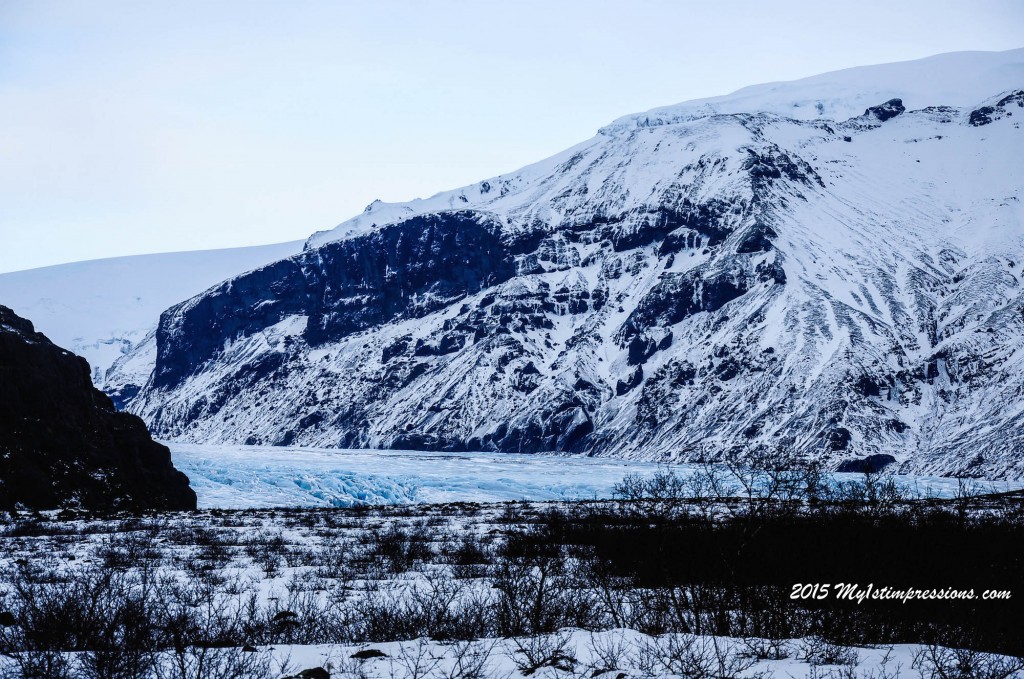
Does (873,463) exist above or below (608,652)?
below

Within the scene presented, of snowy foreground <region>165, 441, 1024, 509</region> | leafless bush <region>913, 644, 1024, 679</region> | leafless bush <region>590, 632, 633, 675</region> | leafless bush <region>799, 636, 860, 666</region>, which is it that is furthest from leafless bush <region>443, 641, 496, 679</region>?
snowy foreground <region>165, 441, 1024, 509</region>

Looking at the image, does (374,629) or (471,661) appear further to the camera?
(374,629)

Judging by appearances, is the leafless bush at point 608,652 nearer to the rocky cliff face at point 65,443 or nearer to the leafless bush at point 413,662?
the leafless bush at point 413,662

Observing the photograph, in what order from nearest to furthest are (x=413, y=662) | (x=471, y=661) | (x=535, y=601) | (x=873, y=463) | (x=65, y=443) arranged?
(x=471, y=661) < (x=413, y=662) < (x=535, y=601) < (x=65, y=443) < (x=873, y=463)

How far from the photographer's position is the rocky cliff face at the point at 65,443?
136ft

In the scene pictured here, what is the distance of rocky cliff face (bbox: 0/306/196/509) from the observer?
41344 millimetres

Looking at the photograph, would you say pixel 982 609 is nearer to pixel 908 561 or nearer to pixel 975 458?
pixel 908 561

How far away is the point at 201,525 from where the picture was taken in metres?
31.2

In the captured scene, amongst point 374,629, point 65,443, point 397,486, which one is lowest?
point 397,486

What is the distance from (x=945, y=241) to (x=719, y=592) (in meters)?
205

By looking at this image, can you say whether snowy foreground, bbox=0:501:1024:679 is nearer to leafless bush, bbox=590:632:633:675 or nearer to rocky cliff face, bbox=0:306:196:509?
leafless bush, bbox=590:632:633:675

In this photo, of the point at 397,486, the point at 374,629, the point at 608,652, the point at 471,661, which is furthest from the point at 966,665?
the point at 397,486

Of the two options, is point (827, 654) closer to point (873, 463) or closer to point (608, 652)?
point (608, 652)

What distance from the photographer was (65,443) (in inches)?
1807
